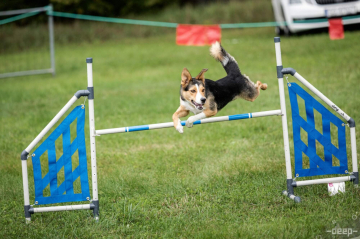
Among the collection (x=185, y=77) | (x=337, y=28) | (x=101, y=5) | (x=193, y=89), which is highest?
(x=101, y=5)

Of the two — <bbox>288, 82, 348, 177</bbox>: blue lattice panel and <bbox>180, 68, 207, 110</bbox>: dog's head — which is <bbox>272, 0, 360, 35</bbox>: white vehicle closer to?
<bbox>288, 82, 348, 177</bbox>: blue lattice panel

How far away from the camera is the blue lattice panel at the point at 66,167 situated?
4379 millimetres

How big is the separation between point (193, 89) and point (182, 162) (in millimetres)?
1887

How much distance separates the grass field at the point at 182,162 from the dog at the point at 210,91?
3.16 feet

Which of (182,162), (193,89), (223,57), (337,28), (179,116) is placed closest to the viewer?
(193,89)

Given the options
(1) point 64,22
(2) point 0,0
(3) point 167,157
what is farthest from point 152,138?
(2) point 0,0

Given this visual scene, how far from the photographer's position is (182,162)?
588cm

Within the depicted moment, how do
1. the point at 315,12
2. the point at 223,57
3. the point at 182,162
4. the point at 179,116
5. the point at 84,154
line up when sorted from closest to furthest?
the point at 84,154 < the point at 179,116 < the point at 223,57 < the point at 182,162 < the point at 315,12

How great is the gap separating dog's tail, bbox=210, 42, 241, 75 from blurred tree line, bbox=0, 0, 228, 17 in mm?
18444

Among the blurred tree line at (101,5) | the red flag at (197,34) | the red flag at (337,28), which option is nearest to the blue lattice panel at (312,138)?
the red flag at (197,34)

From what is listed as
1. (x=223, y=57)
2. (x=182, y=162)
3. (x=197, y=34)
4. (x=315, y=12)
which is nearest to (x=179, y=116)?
(x=223, y=57)

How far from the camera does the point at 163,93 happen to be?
9656 mm

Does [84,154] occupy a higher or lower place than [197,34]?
lower

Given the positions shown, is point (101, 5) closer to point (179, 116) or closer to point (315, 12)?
point (315, 12)
